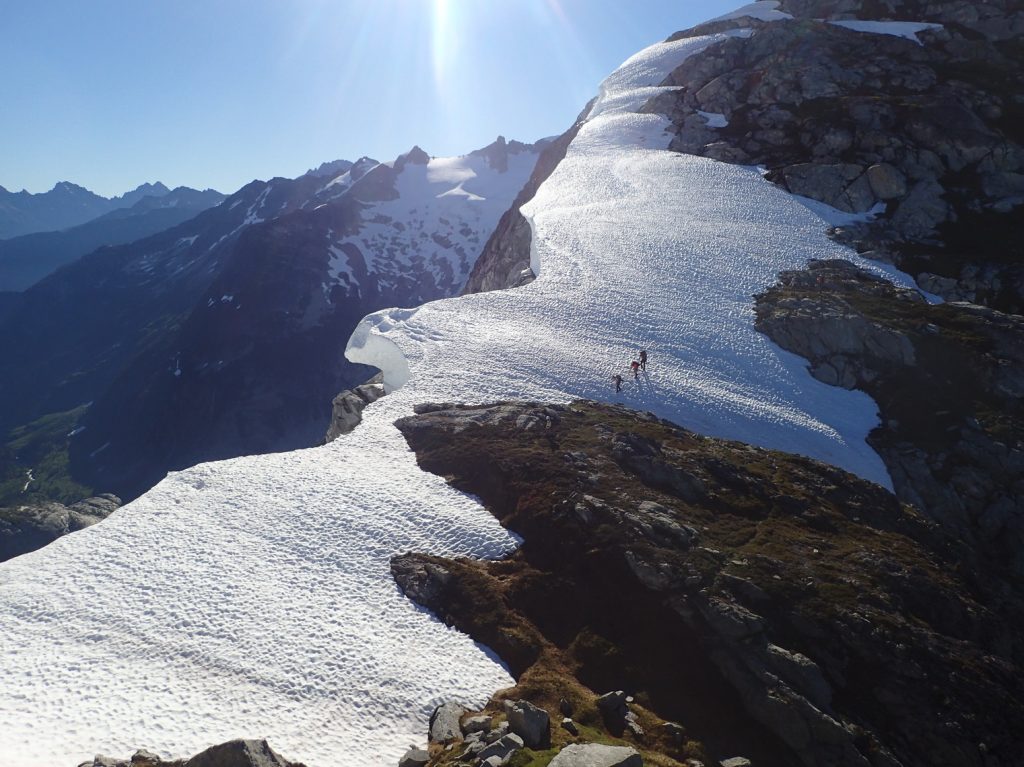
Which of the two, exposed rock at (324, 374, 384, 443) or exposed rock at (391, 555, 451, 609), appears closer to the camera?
exposed rock at (391, 555, 451, 609)

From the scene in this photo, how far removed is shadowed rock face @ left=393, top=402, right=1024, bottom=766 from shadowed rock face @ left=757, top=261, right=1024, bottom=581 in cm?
589

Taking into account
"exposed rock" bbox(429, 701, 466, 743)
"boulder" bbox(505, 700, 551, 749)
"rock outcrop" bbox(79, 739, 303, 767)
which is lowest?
"exposed rock" bbox(429, 701, 466, 743)

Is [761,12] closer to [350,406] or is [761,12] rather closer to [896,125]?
[896,125]

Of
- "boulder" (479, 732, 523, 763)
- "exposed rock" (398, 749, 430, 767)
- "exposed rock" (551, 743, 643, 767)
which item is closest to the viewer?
"exposed rock" (551, 743, 643, 767)

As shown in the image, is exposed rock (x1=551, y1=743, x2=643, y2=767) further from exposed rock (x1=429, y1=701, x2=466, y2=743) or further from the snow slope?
the snow slope

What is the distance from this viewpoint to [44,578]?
25.9 metres

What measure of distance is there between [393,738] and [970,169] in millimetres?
84734

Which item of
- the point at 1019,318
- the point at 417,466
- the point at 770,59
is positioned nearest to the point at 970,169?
the point at 1019,318

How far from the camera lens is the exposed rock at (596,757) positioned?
14.9 meters

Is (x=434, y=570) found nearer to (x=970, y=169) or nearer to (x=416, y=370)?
(x=416, y=370)

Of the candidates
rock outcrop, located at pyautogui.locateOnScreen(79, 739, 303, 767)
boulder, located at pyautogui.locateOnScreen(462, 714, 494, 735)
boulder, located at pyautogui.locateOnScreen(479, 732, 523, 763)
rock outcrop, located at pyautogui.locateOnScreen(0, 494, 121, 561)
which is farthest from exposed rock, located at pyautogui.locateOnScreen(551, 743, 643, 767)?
rock outcrop, located at pyautogui.locateOnScreen(0, 494, 121, 561)

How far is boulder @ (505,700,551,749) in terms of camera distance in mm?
16906

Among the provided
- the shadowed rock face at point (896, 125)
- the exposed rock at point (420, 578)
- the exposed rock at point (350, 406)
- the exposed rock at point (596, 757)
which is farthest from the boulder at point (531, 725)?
the shadowed rock face at point (896, 125)

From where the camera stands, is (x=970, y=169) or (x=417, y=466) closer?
(x=417, y=466)
